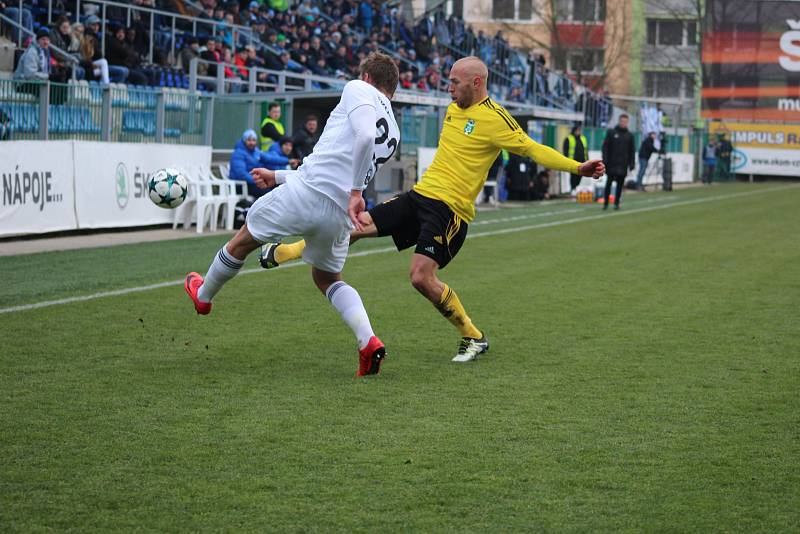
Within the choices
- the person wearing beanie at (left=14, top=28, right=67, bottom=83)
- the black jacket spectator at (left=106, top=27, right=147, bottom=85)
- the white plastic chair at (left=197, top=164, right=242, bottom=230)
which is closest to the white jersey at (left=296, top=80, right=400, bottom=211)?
the person wearing beanie at (left=14, top=28, right=67, bottom=83)

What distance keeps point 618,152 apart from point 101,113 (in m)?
13.0

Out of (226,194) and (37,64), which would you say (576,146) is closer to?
(226,194)

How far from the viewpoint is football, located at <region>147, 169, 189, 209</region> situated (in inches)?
438

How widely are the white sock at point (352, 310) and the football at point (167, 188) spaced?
14.0 ft

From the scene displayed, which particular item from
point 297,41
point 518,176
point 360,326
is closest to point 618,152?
point 518,176

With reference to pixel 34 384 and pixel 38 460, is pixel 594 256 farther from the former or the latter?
pixel 38 460

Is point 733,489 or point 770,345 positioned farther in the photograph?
point 770,345

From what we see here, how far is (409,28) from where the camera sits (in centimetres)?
3669

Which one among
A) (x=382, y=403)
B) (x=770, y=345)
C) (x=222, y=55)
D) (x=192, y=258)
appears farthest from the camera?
(x=222, y=55)

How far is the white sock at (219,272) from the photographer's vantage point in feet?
24.0

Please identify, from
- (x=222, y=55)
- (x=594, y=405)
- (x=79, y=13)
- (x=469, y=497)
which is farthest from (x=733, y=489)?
(x=222, y=55)

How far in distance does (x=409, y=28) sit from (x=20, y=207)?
22994 mm

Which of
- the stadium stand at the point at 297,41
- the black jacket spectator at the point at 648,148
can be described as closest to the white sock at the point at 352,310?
the stadium stand at the point at 297,41

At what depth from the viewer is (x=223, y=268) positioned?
290 inches
